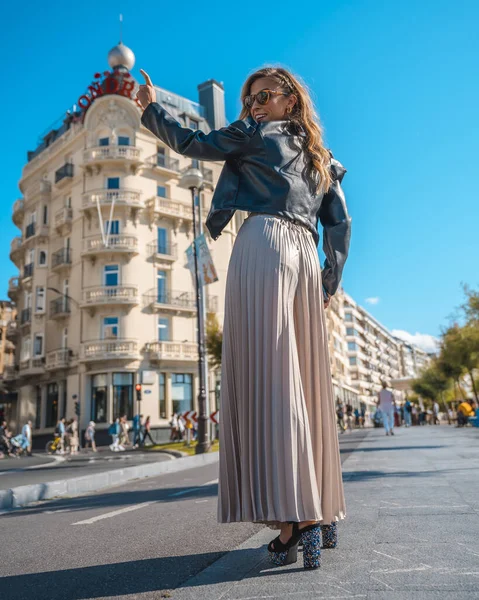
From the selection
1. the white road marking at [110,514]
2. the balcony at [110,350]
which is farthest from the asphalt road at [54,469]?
the balcony at [110,350]

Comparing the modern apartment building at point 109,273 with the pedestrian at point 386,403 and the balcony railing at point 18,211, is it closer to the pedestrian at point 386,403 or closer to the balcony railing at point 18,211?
the balcony railing at point 18,211

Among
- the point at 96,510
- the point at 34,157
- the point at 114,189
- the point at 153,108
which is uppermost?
the point at 34,157

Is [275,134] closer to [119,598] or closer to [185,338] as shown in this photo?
Result: [119,598]

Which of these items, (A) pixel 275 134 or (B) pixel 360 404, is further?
(B) pixel 360 404

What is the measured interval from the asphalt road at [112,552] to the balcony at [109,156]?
3675cm

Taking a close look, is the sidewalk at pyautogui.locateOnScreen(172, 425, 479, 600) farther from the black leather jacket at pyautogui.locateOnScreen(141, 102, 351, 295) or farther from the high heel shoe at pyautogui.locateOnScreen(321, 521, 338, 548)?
the black leather jacket at pyautogui.locateOnScreen(141, 102, 351, 295)

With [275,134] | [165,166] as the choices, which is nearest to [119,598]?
[275,134]

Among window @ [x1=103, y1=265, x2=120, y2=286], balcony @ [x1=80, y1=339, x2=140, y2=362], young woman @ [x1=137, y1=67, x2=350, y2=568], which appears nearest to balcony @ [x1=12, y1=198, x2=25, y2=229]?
window @ [x1=103, y1=265, x2=120, y2=286]

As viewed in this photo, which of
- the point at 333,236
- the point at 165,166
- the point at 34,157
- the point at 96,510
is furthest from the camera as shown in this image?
the point at 34,157

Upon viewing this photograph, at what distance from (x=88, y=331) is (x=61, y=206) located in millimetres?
11222

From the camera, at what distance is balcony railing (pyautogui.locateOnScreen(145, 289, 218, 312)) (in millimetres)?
38031

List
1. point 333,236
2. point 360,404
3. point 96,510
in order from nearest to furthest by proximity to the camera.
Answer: point 333,236, point 96,510, point 360,404

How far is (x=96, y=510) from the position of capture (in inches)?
202

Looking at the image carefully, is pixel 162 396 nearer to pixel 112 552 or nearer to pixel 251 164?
pixel 112 552
